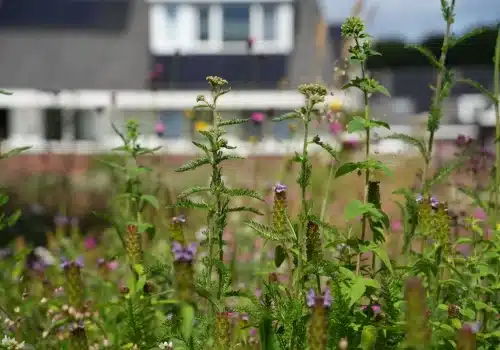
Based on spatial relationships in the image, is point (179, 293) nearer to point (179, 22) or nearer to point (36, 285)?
point (36, 285)

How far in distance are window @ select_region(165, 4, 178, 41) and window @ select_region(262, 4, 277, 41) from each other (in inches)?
94.8

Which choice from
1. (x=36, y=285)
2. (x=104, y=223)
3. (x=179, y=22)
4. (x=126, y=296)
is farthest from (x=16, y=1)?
(x=126, y=296)

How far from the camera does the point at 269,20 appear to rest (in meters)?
20.8

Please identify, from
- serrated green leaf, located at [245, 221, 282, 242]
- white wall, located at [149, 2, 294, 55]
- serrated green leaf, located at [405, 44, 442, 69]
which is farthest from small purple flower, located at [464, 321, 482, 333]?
white wall, located at [149, 2, 294, 55]

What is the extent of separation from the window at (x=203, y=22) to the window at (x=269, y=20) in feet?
5.08

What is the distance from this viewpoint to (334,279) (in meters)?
2.25

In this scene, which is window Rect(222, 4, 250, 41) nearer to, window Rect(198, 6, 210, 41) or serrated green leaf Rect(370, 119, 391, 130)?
window Rect(198, 6, 210, 41)

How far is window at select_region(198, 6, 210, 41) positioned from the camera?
819 inches

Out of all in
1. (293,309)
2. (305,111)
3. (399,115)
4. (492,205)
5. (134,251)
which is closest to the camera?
(293,309)

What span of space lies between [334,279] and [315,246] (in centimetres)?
14

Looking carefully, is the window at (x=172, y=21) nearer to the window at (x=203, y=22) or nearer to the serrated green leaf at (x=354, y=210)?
the window at (x=203, y=22)

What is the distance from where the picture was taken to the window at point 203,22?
20.8 m

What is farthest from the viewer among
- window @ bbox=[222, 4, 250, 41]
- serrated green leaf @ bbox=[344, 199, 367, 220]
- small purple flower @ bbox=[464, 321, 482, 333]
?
window @ bbox=[222, 4, 250, 41]

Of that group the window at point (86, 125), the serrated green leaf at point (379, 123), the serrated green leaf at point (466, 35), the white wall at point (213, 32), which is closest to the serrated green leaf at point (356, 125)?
the serrated green leaf at point (379, 123)
